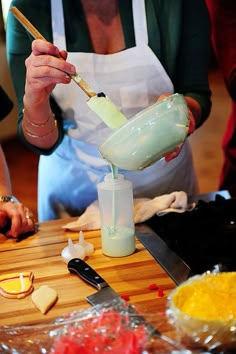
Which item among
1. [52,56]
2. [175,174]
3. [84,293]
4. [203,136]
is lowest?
[203,136]

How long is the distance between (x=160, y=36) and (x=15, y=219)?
1.76ft

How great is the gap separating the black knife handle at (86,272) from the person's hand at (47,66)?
1.07 feet

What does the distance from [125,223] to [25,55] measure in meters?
0.49

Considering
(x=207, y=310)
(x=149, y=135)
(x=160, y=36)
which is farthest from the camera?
(x=160, y=36)

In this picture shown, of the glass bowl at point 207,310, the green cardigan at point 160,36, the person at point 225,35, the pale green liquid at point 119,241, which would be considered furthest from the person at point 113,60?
the glass bowl at point 207,310

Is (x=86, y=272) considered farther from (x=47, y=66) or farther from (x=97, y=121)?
(x=97, y=121)

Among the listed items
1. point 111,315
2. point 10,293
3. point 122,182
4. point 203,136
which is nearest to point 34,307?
point 10,293

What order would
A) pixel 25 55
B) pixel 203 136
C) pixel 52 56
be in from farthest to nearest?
pixel 203 136, pixel 25 55, pixel 52 56

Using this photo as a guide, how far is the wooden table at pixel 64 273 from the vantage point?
0.96 meters

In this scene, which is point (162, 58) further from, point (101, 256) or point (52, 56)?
point (101, 256)

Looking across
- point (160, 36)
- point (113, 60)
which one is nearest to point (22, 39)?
point (113, 60)

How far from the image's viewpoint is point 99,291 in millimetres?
987

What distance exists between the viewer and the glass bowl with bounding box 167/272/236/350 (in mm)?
774

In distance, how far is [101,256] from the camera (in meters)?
1.13
